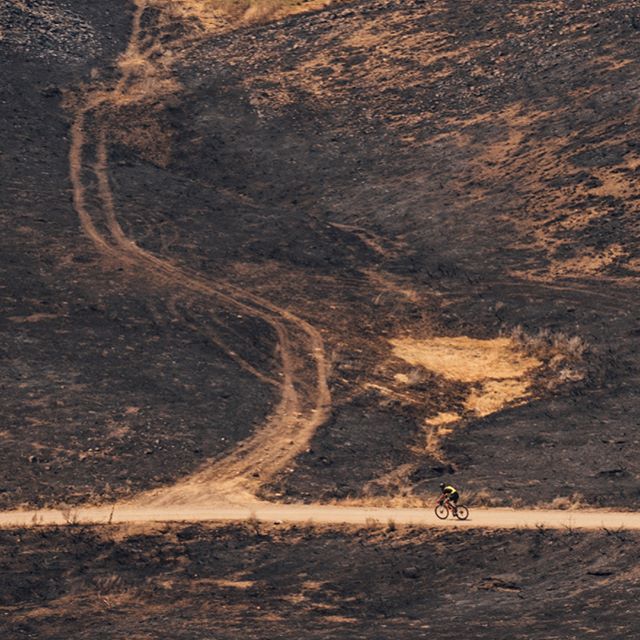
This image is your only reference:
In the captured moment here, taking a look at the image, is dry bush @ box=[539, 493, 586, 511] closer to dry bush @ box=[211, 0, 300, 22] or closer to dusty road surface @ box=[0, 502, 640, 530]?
dusty road surface @ box=[0, 502, 640, 530]

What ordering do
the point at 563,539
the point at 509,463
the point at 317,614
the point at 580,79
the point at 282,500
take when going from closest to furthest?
the point at 317,614, the point at 563,539, the point at 282,500, the point at 509,463, the point at 580,79

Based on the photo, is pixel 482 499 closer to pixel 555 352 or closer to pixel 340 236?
pixel 555 352

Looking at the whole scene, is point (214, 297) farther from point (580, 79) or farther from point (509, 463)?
point (580, 79)

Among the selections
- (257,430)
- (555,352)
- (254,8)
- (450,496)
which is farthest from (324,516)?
(254,8)

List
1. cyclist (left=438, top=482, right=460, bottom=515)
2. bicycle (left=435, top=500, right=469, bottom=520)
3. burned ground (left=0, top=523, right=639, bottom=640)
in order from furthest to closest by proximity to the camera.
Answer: bicycle (left=435, top=500, right=469, bottom=520), cyclist (left=438, top=482, right=460, bottom=515), burned ground (left=0, top=523, right=639, bottom=640)

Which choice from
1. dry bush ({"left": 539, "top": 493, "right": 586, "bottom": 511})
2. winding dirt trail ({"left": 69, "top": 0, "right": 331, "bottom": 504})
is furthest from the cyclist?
winding dirt trail ({"left": 69, "top": 0, "right": 331, "bottom": 504})

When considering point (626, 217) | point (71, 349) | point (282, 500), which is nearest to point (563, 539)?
point (282, 500)

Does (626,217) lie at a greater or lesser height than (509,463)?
greater
